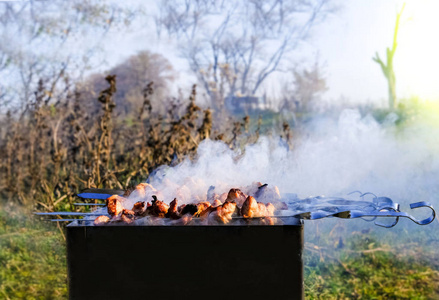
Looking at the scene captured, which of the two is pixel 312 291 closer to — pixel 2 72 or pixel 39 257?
pixel 39 257

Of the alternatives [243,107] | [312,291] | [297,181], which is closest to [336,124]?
[243,107]

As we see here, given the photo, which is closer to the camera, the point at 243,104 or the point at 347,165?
the point at 347,165

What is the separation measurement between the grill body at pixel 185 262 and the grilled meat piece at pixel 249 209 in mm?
85

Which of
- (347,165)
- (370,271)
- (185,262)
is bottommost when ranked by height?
(370,271)

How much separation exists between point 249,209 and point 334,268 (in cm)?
228

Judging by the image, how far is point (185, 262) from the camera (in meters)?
2.03

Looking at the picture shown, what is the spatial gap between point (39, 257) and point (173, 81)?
6.41 metres

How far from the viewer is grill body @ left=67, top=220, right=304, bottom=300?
201 centimetres

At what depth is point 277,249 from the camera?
2002 mm

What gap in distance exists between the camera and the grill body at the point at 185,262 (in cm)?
201

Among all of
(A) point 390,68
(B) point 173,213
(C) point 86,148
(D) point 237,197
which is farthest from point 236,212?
(A) point 390,68

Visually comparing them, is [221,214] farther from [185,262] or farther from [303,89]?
[303,89]

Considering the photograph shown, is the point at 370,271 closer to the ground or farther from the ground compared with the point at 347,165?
closer to the ground

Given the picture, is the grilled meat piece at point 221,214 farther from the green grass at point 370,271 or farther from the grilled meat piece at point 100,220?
the green grass at point 370,271
